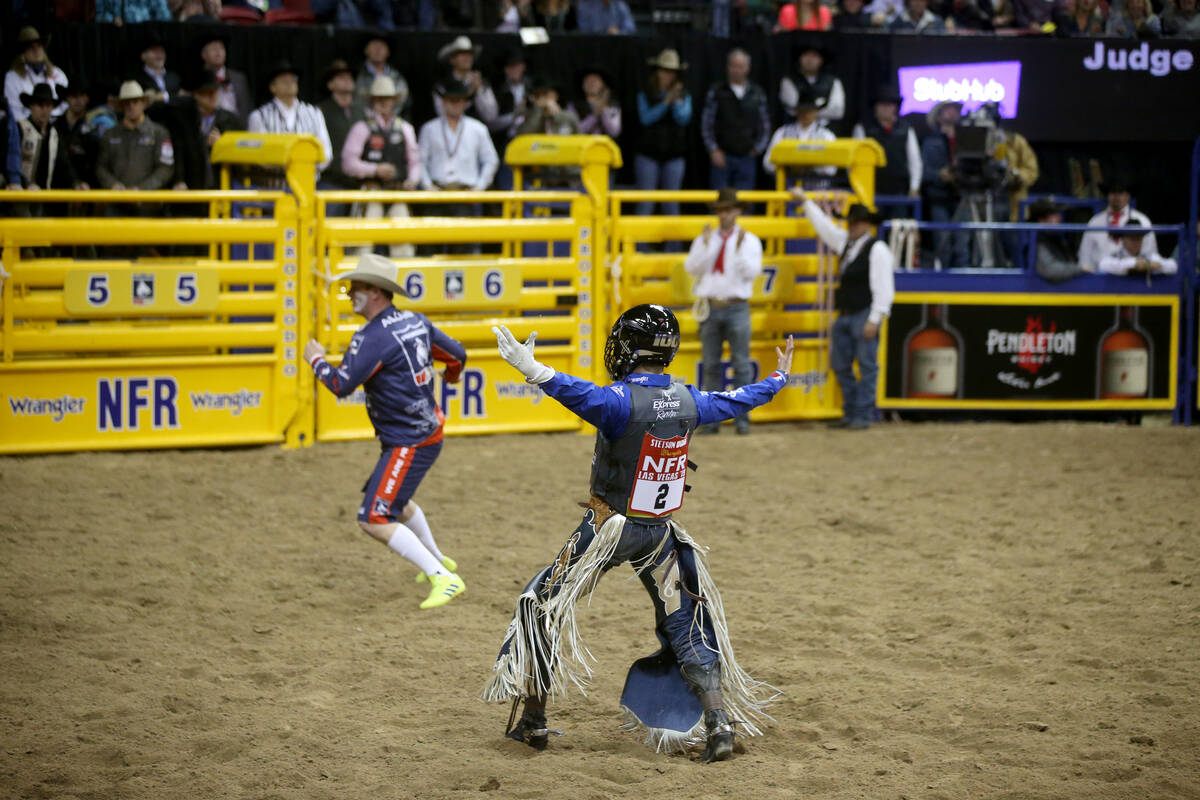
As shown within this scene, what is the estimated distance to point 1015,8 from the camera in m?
16.4

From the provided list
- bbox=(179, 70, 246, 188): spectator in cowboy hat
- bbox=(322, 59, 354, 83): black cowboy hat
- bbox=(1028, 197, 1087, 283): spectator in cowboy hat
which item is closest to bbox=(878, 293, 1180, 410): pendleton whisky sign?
bbox=(1028, 197, 1087, 283): spectator in cowboy hat

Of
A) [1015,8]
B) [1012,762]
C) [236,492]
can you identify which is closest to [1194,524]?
[1012,762]

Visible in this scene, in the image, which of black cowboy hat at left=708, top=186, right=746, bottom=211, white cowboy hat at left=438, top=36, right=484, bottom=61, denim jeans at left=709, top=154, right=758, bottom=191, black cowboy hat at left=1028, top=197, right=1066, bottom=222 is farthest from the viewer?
denim jeans at left=709, top=154, right=758, bottom=191

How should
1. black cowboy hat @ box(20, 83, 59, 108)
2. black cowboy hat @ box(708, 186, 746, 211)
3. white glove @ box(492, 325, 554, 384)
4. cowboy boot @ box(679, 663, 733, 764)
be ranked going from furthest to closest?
black cowboy hat @ box(708, 186, 746, 211), black cowboy hat @ box(20, 83, 59, 108), cowboy boot @ box(679, 663, 733, 764), white glove @ box(492, 325, 554, 384)

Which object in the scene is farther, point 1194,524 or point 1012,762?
point 1194,524

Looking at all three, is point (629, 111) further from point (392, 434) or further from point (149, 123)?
point (392, 434)

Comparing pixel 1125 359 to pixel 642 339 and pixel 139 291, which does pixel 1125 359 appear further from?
pixel 642 339

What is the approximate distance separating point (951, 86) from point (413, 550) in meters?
10.7

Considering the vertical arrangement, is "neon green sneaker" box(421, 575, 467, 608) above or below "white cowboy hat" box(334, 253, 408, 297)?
below

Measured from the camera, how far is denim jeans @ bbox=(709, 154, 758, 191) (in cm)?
1425

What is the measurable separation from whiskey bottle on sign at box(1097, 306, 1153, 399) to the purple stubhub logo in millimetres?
3716

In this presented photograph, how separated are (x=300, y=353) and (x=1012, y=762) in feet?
24.1

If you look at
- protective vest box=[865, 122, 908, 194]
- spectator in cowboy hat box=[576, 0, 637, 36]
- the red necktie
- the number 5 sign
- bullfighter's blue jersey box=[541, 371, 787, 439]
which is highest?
spectator in cowboy hat box=[576, 0, 637, 36]

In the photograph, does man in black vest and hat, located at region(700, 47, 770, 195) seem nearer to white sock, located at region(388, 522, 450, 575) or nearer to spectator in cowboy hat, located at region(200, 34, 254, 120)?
spectator in cowboy hat, located at region(200, 34, 254, 120)
